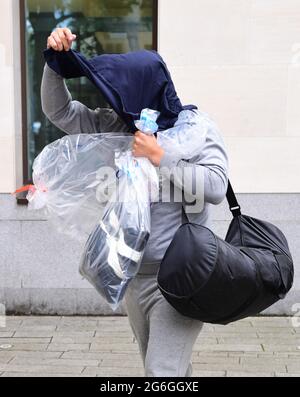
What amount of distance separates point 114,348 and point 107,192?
2.35 meters

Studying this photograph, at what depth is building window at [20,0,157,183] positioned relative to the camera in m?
5.67

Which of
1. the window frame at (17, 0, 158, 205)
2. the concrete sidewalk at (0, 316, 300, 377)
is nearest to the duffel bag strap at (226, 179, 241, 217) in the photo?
the concrete sidewalk at (0, 316, 300, 377)

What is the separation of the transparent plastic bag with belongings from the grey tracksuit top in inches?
2.2

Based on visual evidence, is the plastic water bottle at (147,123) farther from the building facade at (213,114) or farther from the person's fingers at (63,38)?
the building facade at (213,114)

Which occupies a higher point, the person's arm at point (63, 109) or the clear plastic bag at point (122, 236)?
the person's arm at point (63, 109)

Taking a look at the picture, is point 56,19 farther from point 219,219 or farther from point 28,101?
point 219,219

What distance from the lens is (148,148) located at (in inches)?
94.3

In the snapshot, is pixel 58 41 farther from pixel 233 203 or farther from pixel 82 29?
pixel 82 29

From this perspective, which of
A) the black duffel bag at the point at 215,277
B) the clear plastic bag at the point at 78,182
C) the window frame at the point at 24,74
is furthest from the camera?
the window frame at the point at 24,74

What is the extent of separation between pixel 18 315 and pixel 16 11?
8.86ft

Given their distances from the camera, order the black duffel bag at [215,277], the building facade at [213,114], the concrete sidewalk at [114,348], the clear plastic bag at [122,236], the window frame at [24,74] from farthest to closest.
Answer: the window frame at [24,74], the building facade at [213,114], the concrete sidewalk at [114,348], the clear plastic bag at [122,236], the black duffel bag at [215,277]

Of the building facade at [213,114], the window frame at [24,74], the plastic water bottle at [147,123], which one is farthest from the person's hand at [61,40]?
the window frame at [24,74]

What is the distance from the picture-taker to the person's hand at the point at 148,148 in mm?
2389

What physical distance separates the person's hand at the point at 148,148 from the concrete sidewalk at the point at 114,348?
84.0 inches
